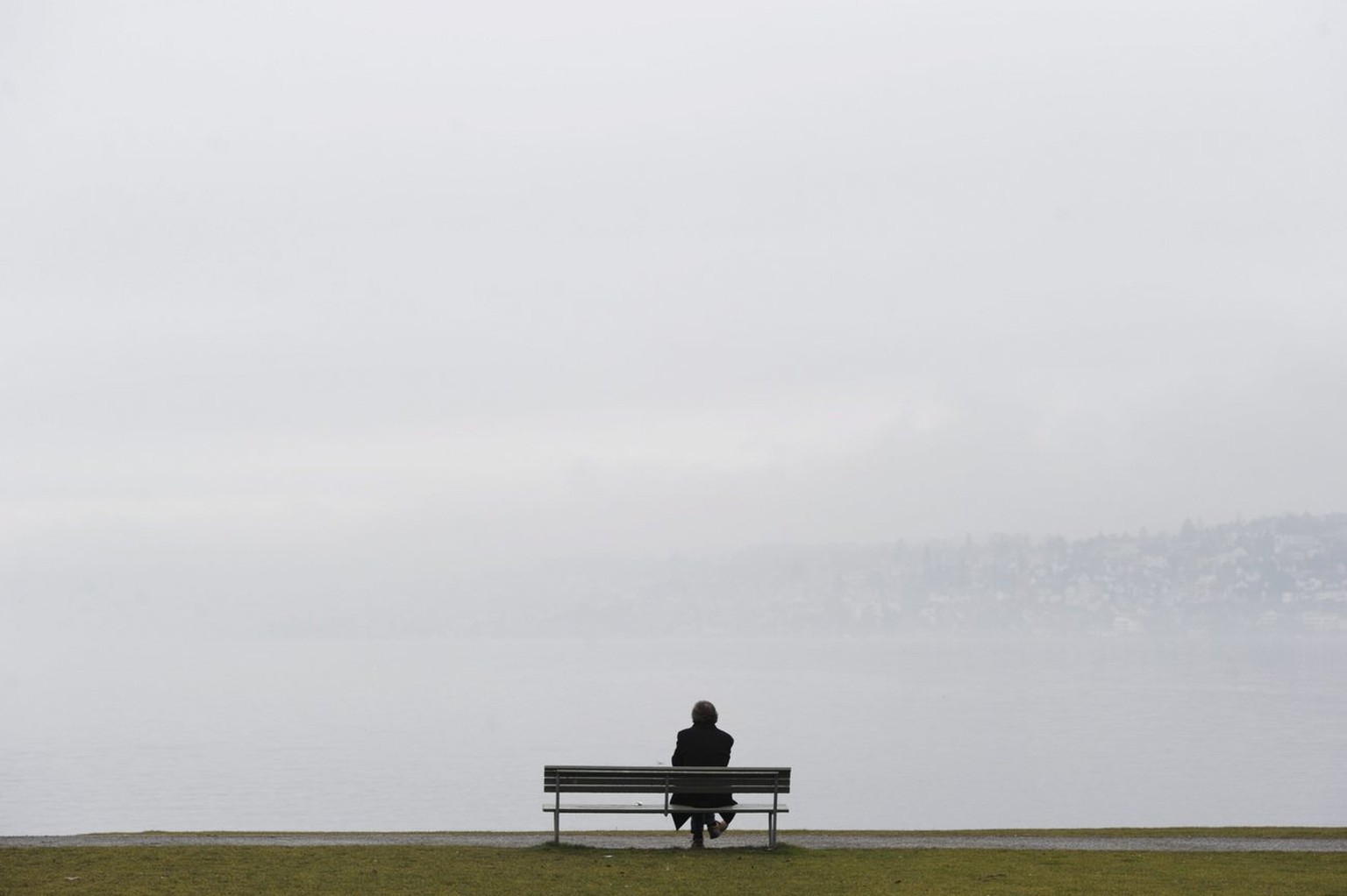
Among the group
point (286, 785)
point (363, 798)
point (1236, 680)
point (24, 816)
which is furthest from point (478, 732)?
point (1236, 680)

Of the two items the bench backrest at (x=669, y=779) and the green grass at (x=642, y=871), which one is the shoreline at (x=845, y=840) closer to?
the green grass at (x=642, y=871)

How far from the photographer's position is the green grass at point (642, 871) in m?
13.8

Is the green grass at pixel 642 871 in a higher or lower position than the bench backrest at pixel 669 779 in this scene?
lower

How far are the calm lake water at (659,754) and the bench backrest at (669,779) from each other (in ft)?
71.1

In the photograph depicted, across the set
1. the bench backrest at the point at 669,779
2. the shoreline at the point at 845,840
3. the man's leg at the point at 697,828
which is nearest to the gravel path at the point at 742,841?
the shoreline at the point at 845,840

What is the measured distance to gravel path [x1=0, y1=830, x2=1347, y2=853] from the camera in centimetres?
1741

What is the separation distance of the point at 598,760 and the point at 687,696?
7544 cm

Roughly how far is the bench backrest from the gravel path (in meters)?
0.77

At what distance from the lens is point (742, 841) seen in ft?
61.3

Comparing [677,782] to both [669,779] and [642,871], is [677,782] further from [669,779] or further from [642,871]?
[642,871]

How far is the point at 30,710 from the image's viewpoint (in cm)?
12600

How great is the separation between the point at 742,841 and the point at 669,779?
2456mm

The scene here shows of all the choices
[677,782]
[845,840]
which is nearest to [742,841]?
[845,840]

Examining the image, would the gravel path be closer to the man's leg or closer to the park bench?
the man's leg
